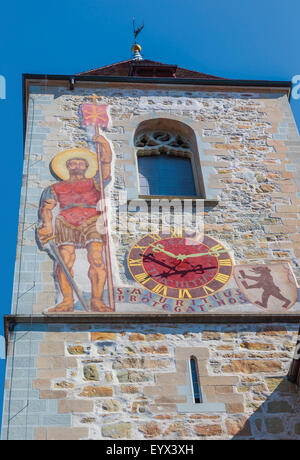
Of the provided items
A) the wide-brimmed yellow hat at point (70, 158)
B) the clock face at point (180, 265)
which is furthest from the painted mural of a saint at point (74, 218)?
the clock face at point (180, 265)

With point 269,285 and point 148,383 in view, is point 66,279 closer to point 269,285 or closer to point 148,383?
point 148,383

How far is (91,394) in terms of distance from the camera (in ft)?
27.0

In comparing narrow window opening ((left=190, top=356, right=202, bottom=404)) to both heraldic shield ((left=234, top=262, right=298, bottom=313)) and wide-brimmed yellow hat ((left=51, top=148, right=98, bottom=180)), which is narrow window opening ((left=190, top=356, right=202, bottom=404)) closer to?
heraldic shield ((left=234, top=262, right=298, bottom=313))

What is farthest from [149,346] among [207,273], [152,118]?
[152,118]

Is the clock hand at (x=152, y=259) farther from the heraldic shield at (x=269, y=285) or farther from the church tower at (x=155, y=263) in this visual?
the heraldic shield at (x=269, y=285)

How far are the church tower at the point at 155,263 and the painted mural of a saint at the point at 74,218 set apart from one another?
0.8 inches

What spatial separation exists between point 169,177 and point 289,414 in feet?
16.2

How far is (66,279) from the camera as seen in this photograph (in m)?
9.58

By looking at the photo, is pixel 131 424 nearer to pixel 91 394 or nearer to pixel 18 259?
pixel 91 394

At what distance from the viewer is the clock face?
9.66 metres

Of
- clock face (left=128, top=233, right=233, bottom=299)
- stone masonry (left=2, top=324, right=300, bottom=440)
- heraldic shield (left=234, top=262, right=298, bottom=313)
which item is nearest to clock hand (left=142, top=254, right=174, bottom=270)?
clock face (left=128, top=233, right=233, bottom=299)

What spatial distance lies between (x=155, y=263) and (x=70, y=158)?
Answer: 253 centimetres

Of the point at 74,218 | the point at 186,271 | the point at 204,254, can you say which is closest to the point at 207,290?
the point at 186,271

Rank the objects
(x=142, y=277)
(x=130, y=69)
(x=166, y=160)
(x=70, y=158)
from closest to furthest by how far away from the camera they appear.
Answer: (x=142, y=277), (x=70, y=158), (x=166, y=160), (x=130, y=69)
